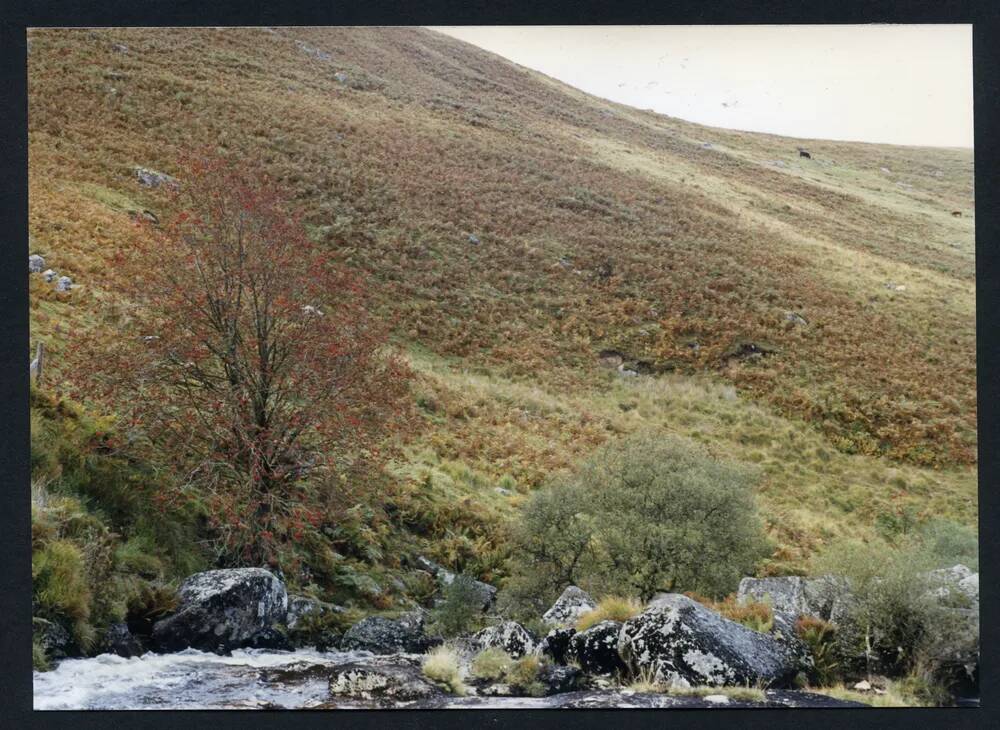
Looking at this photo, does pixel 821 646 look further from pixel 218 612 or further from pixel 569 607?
pixel 218 612

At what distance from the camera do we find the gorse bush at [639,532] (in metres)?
9.62

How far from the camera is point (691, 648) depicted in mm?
8102

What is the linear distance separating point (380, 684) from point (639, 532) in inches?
137

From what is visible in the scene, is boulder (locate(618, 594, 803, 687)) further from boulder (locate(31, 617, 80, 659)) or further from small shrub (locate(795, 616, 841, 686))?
boulder (locate(31, 617, 80, 659))

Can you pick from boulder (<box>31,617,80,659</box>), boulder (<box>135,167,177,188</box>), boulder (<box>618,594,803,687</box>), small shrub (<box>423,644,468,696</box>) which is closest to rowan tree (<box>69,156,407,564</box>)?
boulder (<box>31,617,80,659</box>)

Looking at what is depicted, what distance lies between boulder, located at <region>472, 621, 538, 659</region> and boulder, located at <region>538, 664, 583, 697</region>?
269 mm

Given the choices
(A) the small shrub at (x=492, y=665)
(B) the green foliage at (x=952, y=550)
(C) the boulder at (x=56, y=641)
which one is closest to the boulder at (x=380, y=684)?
(A) the small shrub at (x=492, y=665)

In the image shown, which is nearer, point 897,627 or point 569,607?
point 897,627

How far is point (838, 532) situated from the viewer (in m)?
14.2

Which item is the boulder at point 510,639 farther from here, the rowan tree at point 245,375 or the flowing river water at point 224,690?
the rowan tree at point 245,375

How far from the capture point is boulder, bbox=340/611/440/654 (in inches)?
357

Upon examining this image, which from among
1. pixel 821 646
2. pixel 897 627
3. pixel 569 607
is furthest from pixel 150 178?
pixel 897 627

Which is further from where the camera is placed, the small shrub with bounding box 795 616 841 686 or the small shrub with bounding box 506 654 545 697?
the small shrub with bounding box 795 616 841 686

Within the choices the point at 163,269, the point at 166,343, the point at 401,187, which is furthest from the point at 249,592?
the point at 401,187
